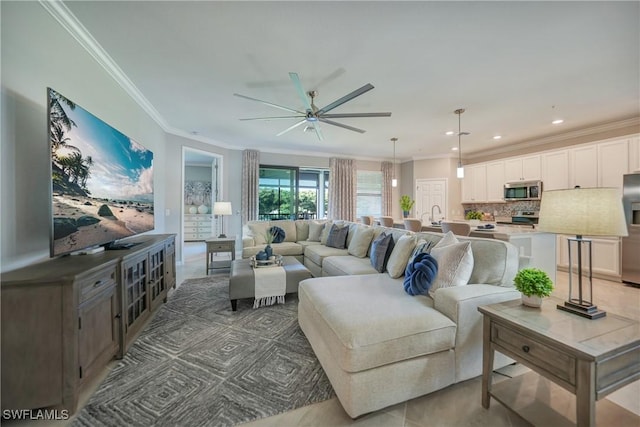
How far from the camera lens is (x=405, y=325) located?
1.52 meters

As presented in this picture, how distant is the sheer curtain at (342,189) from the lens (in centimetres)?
710

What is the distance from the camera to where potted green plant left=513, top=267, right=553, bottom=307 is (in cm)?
149

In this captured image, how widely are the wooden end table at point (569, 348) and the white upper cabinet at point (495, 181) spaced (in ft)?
17.7

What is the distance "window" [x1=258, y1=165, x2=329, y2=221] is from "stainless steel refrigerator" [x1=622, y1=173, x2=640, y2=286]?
575cm

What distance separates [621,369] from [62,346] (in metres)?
2.92

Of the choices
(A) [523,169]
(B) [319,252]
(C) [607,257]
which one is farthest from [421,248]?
(A) [523,169]

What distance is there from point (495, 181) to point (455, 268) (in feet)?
17.8

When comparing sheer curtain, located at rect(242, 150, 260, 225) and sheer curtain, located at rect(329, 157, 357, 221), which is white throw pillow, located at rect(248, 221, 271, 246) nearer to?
sheer curtain, located at rect(242, 150, 260, 225)

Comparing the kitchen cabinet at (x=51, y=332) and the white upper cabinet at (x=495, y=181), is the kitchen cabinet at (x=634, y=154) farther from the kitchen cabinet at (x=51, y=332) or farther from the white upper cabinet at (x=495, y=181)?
the kitchen cabinet at (x=51, y=332)

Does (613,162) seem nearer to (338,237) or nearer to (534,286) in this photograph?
(534,286)

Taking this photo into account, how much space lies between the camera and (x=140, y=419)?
4.76ft

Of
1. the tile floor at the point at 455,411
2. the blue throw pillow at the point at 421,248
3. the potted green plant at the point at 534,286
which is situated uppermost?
the blue throw pillow at the point at 421,248

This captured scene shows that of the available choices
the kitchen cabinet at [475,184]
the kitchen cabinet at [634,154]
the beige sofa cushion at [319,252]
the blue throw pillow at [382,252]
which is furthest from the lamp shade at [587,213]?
the kitchen cabinet at [475,184]

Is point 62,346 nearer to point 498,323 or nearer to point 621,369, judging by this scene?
point 498,323
